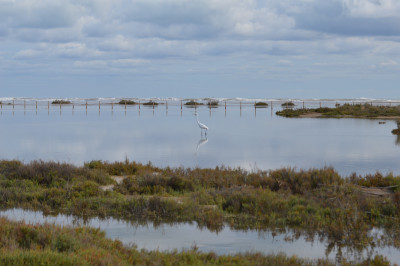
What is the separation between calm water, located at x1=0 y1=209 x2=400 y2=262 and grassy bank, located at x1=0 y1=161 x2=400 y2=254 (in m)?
0.35

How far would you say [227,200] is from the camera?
454 inches

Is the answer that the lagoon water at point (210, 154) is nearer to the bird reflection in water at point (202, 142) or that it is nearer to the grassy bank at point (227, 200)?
the bird reflection in water at point (202, 142)

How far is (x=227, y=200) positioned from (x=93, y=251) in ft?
18.1

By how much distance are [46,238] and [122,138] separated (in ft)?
85.2

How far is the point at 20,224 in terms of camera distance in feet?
25.3

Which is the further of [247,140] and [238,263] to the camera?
[247,140]

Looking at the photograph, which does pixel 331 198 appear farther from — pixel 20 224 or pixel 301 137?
pixel 301 137

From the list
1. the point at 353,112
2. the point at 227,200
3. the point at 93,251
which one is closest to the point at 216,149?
the point at 227,200

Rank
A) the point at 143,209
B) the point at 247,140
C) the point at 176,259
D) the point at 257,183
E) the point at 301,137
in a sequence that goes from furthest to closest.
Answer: the point at 301,137
the point at 247,140
the point at 257,183
the point at 143,209
the point at 176,259

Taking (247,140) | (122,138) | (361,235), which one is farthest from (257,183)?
(122,138)

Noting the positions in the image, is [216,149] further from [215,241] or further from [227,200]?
[215,241]

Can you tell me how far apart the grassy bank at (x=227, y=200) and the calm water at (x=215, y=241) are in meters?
0.35

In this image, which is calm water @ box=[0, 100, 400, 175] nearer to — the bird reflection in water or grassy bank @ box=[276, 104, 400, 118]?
the bird reflection in water

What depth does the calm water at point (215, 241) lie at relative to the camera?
823 centimetres
